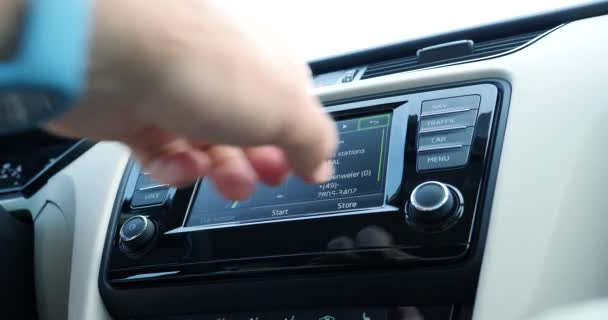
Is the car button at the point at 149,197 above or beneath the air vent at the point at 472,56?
beneath

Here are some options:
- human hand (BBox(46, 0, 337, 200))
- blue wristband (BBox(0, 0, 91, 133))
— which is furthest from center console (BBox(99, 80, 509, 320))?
blue wristband (BBox(0, 0, 91, 133))

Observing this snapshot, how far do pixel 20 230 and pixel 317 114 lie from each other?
0.58 meters

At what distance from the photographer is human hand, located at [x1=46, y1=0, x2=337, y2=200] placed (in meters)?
0.28

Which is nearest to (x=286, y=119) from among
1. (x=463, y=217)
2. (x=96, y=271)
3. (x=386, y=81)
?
(x=463, y=217)

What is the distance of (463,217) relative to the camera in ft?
1.82

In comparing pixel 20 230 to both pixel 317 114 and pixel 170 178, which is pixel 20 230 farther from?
pixel 317 114

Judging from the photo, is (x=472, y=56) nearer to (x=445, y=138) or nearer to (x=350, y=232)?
(x=445, y=138)

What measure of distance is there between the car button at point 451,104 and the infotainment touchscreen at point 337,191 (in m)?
0.04

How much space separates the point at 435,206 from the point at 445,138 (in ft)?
0.25

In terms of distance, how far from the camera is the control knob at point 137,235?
2.31 ft

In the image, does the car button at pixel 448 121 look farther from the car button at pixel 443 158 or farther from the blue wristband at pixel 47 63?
the blue wristband at pixel 47 63

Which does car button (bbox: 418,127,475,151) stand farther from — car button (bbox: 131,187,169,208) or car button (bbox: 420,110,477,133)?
car button (bbox: 131,187,169,208)

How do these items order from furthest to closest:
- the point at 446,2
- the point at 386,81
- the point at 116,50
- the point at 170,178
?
the point at 446,2 < the point at 386,81 < the point at 170,178 < the point at 116,50

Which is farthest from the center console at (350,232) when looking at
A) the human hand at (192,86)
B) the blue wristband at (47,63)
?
the blue wristband at (47,63)
